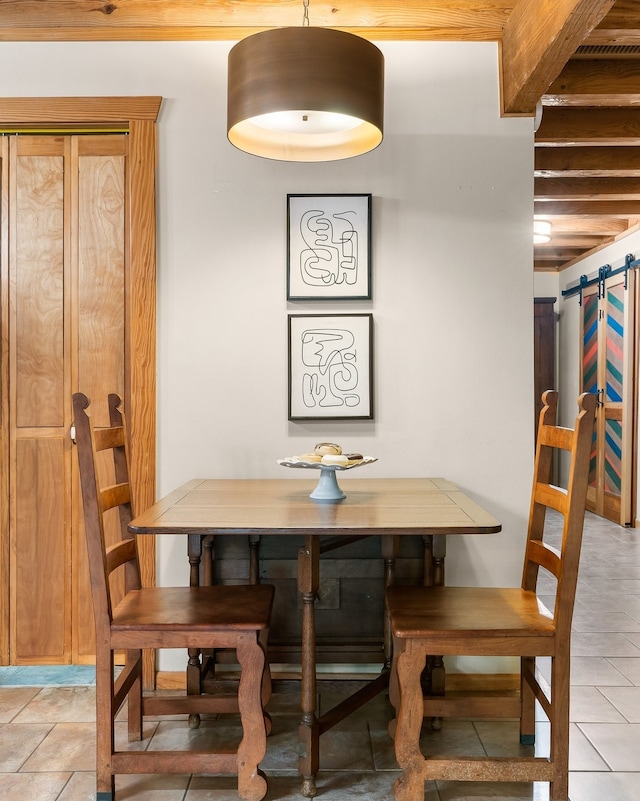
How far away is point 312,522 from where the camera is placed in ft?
6.22

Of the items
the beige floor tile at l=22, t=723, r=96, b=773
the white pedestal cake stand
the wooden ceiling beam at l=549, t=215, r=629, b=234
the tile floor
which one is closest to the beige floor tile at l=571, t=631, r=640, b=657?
the tile floor

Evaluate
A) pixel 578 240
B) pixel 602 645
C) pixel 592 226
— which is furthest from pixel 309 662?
pixel 578 240

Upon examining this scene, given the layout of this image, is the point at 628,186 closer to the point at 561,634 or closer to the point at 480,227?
the point at 480,227

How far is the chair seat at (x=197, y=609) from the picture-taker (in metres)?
1.91

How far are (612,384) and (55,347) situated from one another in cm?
515

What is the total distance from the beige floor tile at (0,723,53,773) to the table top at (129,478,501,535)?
0.91 metres

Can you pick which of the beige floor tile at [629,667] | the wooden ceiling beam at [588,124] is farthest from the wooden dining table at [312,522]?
the wooden ceiling beam at [588,124]

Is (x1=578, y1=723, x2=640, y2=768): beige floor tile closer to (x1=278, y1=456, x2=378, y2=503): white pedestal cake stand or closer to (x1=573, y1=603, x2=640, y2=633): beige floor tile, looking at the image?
(x1=573, y1=603, x2=640, y2=633): beige floor tile

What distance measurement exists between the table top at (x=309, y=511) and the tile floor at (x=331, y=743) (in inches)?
31.8

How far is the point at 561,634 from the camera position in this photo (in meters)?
1.87

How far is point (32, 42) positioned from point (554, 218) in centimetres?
433

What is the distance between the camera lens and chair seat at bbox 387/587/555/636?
1860 millimetres

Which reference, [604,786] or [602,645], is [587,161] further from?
[604,786]

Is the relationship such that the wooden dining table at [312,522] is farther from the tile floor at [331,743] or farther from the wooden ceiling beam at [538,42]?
the wooden ceiling beam at [538,42]
